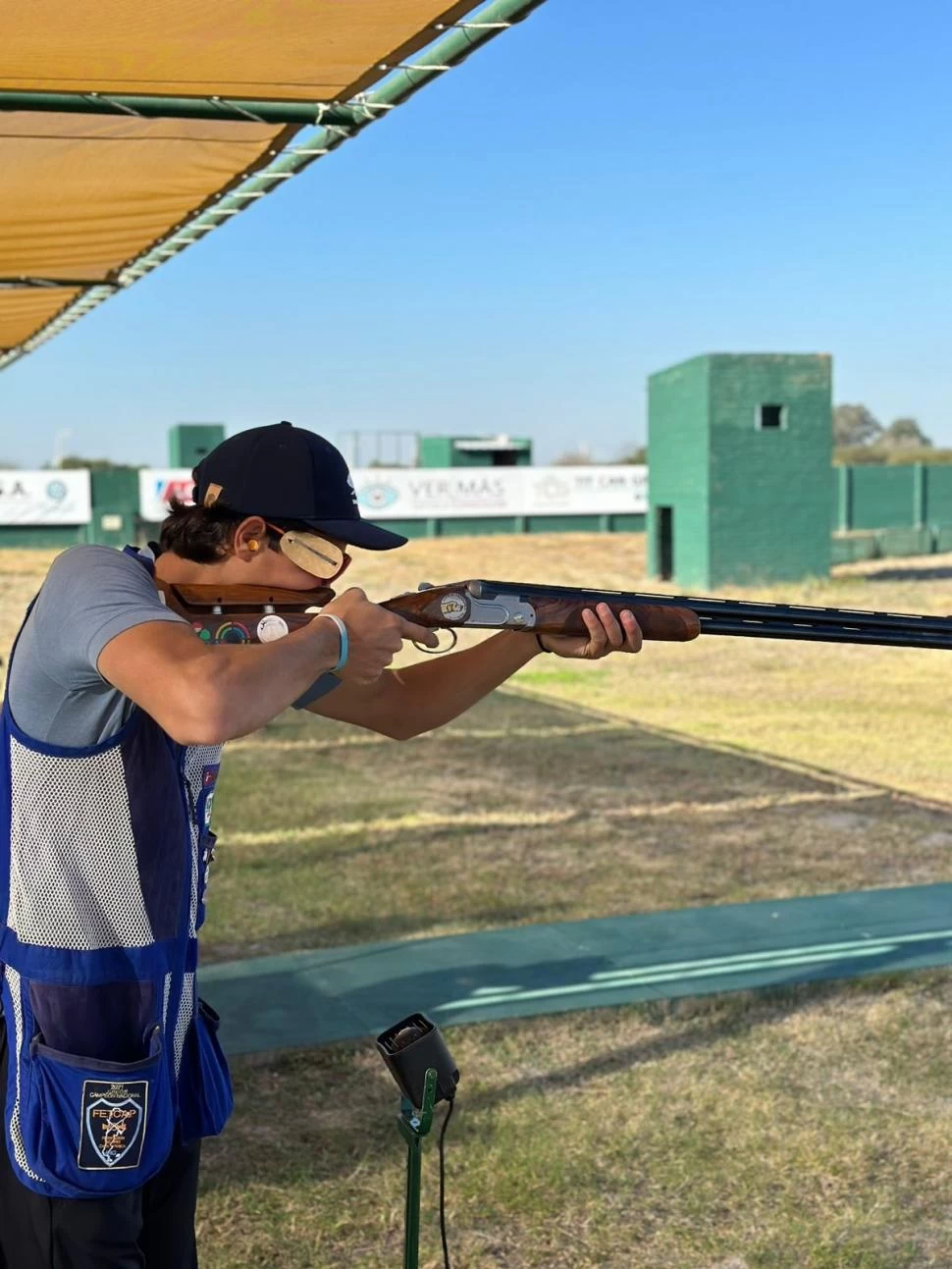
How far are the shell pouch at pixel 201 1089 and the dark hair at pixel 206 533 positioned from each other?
0.86m

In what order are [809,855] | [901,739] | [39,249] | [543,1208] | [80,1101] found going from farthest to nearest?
[901,739], [809,855], [39,249], [543,1208], [80,1101]

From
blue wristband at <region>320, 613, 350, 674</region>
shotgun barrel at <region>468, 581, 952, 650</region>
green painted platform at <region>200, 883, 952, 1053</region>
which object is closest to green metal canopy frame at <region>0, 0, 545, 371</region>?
shotgun barrel at <region>468, 581, 952, 650</region>

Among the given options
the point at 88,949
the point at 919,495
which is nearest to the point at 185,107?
the point at 88,949

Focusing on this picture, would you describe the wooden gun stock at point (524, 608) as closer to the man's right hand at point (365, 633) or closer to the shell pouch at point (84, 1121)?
the man's right hand at point (365, 633)

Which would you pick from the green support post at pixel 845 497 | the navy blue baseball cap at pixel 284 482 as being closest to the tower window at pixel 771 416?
the green support post at pixel 845 497

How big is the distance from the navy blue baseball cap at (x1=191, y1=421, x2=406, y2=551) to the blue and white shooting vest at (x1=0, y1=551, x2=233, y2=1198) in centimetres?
45

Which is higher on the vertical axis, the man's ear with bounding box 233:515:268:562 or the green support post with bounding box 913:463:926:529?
the green support post with bounding box 913:463:926:529

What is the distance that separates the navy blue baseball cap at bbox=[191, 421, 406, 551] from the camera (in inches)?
102

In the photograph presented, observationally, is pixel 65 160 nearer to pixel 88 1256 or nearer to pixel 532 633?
pixel 532 633

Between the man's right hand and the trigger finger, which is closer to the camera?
the man's right hand

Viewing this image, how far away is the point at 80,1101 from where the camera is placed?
94.6 inches

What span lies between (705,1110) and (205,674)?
350 centimetres

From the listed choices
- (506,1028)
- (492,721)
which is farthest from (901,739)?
(506,1028)

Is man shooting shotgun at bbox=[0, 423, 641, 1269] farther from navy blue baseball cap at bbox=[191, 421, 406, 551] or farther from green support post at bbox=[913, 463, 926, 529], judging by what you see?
green support post at bbox=[913, 463, 926, 529]
